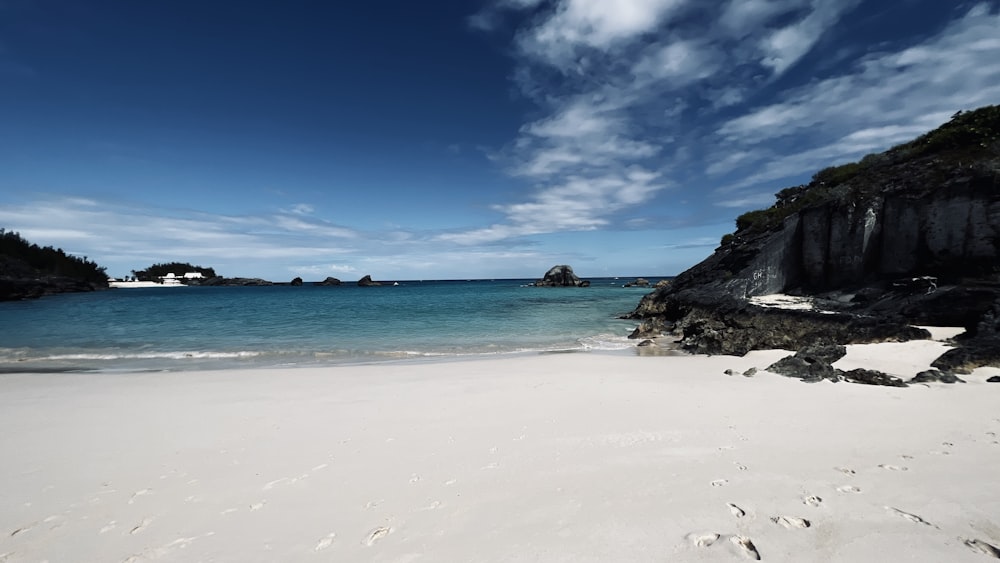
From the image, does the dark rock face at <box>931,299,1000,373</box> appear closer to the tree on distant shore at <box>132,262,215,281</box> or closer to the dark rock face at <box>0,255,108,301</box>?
the dark rock face at <box>0,255,108,301</box>

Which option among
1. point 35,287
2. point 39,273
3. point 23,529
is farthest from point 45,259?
point 23,529

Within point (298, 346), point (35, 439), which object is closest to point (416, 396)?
point (35, 439)

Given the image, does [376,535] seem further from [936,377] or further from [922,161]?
[922,161]

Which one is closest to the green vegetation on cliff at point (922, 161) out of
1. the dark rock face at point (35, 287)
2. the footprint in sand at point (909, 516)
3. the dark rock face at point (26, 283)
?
the footprint in sand at point (909, 516)

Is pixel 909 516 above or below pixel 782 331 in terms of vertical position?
below

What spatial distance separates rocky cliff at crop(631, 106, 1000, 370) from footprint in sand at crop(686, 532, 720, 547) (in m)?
11.7

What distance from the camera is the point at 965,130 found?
16.8 metres

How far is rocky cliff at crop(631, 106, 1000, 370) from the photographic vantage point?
44.5 feet

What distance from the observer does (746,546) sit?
3.26 meters

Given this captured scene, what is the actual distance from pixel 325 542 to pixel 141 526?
2065 millimetres

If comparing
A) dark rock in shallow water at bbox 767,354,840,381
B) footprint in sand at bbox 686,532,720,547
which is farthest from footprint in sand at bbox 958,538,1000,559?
dark rock in shallow water at bbox 767,354,840,381

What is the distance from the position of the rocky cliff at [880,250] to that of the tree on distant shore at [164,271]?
633 feet

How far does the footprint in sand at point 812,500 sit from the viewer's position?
3875 millimetres

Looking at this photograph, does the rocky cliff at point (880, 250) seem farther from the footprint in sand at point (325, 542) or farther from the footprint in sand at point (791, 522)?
the footprint in sand at point (325, 542)
